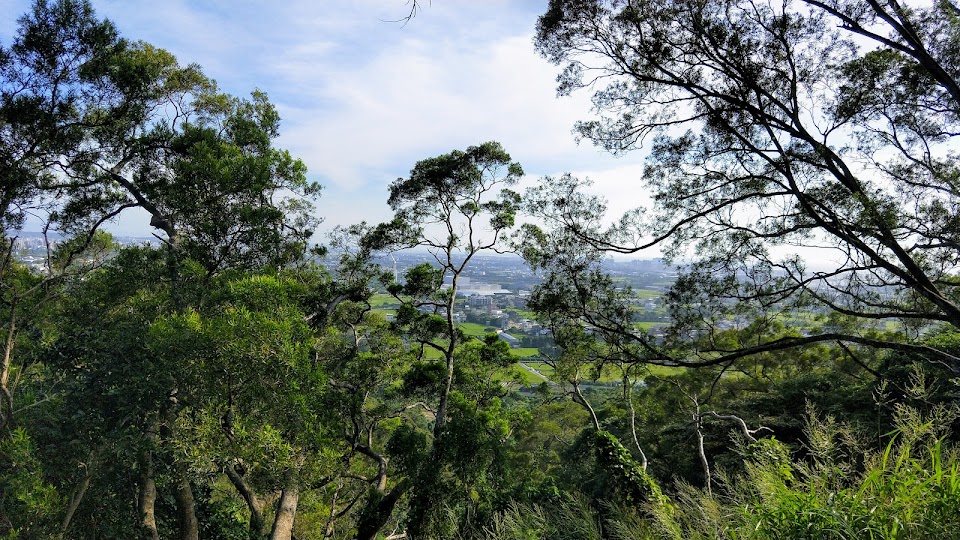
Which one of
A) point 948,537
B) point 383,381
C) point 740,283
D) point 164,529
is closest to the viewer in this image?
point 948,537

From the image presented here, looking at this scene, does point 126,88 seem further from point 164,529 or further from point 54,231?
point 164,529

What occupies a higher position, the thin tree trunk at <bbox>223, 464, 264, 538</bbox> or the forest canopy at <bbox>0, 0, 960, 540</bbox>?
the forest canopy at <bbox>0, 0, 960, 540</bbox>

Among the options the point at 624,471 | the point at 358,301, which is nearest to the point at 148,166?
the point at 358,301

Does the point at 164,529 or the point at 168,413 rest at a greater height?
the point at 168,413

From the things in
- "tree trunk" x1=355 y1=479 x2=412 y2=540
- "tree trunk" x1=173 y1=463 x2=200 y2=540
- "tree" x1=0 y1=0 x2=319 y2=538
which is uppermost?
"tree" x1=0 y1=0 x2=319 y2=538

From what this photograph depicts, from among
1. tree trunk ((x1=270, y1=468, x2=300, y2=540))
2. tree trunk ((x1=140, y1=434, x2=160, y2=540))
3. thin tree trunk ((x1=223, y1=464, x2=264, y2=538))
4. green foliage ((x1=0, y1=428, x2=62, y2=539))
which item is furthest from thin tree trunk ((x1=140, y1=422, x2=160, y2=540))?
tree trunk ((x1=270, y1=468, x2=300, y2=540))

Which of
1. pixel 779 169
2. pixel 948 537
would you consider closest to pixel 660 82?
pixel 779 169

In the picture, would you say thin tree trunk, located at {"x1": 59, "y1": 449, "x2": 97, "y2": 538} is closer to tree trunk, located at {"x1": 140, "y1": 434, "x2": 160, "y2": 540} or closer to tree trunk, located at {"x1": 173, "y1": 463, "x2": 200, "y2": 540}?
tree trunk, located at {"x1": 140, "y1": 434, "x2": 160, "y2": 540}

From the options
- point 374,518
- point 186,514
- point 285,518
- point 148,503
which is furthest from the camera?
point 374,518

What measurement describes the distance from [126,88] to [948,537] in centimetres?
890

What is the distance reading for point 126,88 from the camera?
Result: 632 cm

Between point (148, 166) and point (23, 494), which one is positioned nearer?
point (23, 494)

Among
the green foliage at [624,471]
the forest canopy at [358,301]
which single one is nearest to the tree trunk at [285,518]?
the forest canopy at [358,301]

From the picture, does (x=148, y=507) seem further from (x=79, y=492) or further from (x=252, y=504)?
(x=252, y=504)
